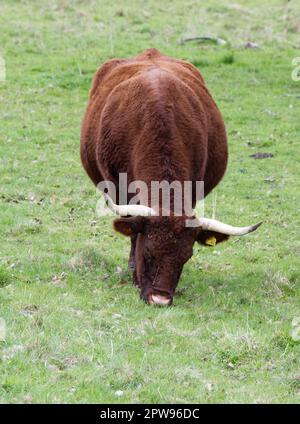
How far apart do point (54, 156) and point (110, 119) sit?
5.28 metres

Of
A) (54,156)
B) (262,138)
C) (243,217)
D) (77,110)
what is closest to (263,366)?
(243,217)

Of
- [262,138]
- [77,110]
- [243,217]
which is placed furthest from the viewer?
[77,110]

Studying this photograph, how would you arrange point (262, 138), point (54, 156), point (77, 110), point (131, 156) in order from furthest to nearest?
point (77, 110) → point (262, 138) → point (54, 156) → point (131, 156)

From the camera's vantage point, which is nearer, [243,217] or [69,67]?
[243,217]

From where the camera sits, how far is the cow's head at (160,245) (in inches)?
332

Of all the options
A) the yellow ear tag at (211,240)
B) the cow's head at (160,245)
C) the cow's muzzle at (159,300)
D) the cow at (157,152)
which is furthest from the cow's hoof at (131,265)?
the cow's muzzle at (159,300)

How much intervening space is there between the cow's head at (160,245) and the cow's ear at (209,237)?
0.47 feet

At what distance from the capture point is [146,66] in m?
10.2

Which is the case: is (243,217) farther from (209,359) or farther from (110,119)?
(209,359)

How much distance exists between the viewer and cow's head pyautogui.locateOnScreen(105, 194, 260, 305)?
844cm

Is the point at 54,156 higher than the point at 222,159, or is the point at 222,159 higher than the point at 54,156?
the point at 222,159

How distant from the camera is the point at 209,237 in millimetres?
8938

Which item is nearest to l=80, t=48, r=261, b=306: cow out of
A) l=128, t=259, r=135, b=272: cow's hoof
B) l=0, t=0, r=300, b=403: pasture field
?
l=128, t=259, r=135, b=272: cow's hoof

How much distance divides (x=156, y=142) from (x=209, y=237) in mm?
1107
